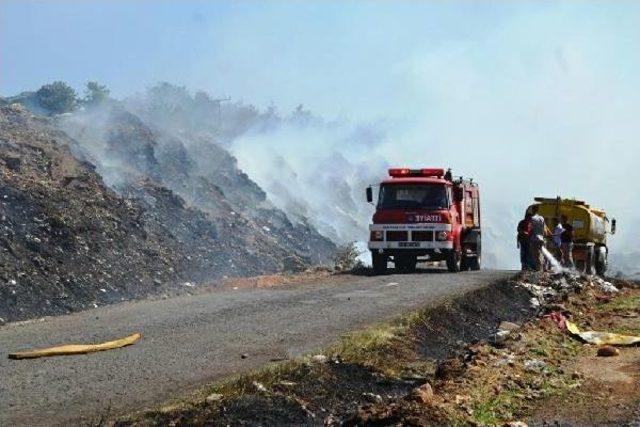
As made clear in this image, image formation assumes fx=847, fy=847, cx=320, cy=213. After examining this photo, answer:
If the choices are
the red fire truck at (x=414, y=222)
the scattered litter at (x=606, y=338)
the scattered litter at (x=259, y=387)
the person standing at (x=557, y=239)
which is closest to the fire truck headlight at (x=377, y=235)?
the red fire truck at (x=414, y=222)

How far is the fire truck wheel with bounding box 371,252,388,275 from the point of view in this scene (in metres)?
22.8

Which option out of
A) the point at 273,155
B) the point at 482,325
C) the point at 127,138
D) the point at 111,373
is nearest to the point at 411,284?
the point at 482,325

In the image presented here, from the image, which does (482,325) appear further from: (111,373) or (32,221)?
(32,221)

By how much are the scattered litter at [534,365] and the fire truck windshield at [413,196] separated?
11.9 m

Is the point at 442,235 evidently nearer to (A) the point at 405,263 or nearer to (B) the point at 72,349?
(A) the point at 405,263

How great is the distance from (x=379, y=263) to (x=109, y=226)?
24.4 feet

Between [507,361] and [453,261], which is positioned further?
[453,261]

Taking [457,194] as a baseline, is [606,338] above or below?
below

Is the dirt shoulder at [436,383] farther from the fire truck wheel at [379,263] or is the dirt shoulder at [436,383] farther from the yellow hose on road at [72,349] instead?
the fire truck wheel at [379,263]

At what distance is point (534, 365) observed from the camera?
10.6 meters

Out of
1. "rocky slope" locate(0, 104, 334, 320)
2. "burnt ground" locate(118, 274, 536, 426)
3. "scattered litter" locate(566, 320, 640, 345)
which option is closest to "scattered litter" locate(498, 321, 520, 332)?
"burnt ground" locate(118, 274, 536, 426)

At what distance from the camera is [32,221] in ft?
67.5

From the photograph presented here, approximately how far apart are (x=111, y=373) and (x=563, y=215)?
21.9 meters

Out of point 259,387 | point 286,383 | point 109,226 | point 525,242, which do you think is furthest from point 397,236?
point 259,387
